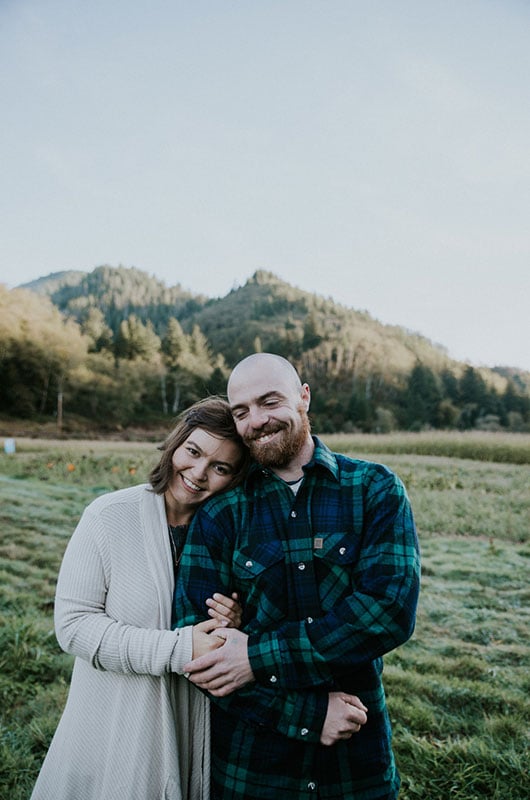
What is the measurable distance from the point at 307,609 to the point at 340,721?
30cm

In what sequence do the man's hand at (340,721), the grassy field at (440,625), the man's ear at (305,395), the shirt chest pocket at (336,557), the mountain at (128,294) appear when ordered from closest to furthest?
the man's hand at (340,721), the shirt chest pocket at (336,557), the man's ear at (305,395), the grassy field at (440,625), the mountain at (128,294)

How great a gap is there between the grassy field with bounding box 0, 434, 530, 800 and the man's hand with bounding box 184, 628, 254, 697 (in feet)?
5.68

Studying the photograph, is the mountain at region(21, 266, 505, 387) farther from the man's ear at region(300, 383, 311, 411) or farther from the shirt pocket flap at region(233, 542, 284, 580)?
the shirt pocket flap at region(233, 542, 284, 580)

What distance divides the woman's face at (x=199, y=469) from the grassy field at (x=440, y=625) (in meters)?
1.92

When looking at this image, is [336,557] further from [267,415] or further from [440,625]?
[440,625]

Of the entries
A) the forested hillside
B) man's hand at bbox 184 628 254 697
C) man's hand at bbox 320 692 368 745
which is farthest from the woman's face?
the forested hillside

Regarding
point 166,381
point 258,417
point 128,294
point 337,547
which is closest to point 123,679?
point 337,547

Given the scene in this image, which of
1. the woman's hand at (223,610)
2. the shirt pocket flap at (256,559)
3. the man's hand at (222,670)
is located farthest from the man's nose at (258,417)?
the man's hand at (222,670)

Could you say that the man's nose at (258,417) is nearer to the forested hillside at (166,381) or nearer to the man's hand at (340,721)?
the man's hand at (340,721)

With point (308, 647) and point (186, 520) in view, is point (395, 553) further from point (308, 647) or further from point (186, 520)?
point (186, 520)

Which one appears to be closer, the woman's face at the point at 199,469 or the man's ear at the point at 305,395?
the woman's face at the point at 199,469

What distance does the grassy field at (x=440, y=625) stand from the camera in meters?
2.70

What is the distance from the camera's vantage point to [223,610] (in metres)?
1.53

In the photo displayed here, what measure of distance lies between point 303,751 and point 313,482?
77 centimetres
